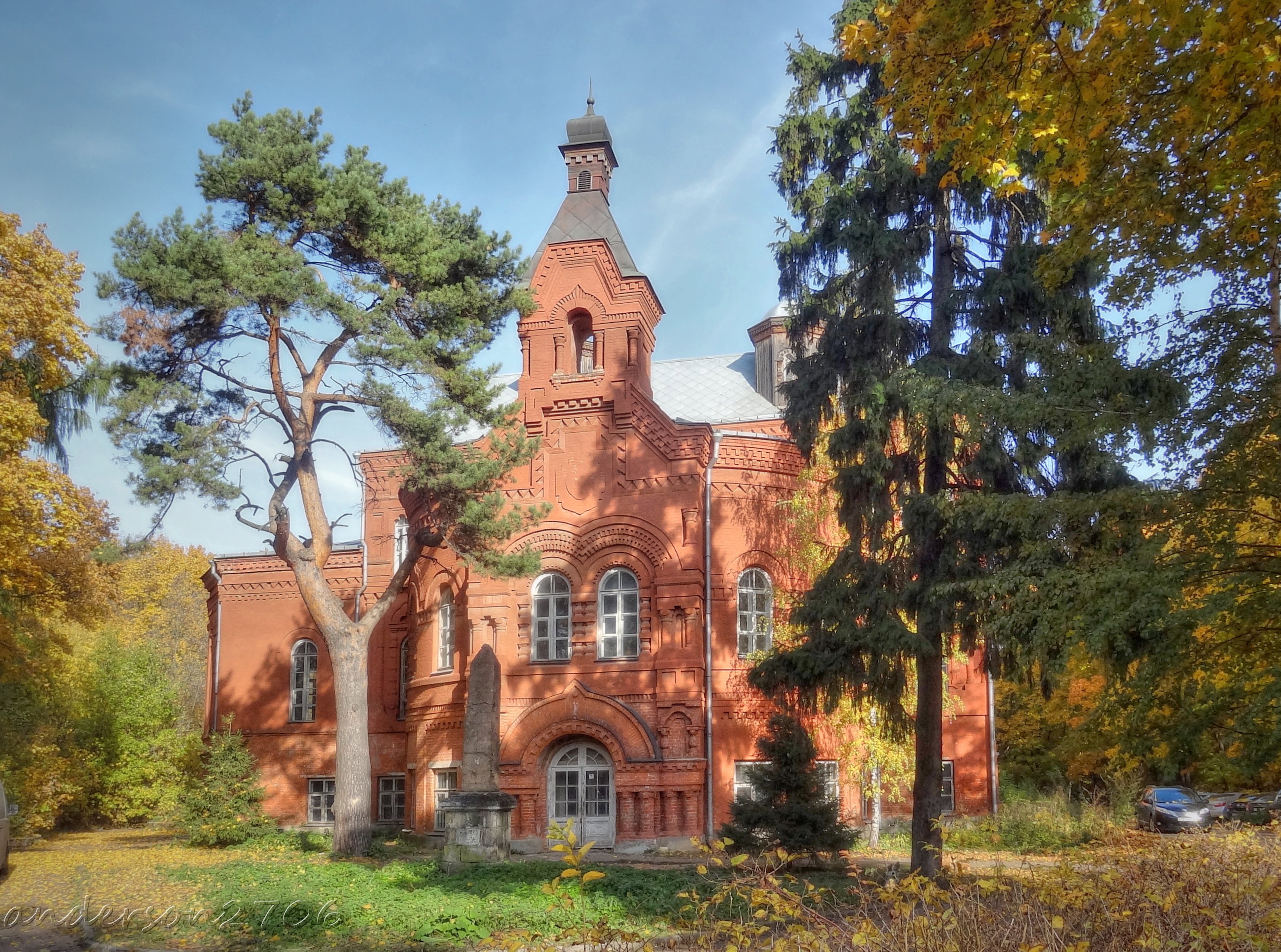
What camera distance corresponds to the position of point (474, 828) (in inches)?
599

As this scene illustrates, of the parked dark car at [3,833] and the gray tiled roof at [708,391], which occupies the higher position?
the gray tiled roof at [708,391]

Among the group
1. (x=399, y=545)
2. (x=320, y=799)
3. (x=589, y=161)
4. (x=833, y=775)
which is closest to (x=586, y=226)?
(x=589, y=161)

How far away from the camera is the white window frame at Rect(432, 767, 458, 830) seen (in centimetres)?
2116

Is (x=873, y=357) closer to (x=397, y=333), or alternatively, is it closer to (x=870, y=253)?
(x=870, y=253)

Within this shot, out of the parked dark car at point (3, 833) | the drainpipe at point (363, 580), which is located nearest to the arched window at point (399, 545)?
the drainpipe at point (363, 580)

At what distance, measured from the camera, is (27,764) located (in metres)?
22.5

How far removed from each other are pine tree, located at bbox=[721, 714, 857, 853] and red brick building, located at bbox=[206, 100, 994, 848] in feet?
6.19

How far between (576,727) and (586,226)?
10632 mm

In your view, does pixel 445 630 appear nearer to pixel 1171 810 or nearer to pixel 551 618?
pixel 551 618

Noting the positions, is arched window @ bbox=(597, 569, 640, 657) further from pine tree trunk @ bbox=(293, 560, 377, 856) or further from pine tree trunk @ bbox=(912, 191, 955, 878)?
pine tree trunk @ bbox=(912, 191, 955, 878)

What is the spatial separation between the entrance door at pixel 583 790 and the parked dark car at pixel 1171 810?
9684mm

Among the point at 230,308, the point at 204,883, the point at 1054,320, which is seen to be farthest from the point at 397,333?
the point at 1054,320

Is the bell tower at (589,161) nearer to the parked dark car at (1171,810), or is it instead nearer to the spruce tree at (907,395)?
the spruce tree at (907,395)

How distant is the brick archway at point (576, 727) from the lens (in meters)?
19.6
